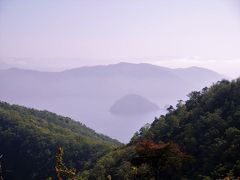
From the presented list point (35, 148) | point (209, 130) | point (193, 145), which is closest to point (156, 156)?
point (193, 145)

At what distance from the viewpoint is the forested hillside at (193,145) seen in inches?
495

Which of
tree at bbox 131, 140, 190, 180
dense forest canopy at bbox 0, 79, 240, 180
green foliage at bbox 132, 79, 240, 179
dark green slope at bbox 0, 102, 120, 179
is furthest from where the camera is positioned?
dark green slope at bbox 0, 102, 120, 179

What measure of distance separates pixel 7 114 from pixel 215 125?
113 ft

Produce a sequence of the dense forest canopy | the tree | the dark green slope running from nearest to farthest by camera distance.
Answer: the tree < the dense forest canopy < the dark green slope

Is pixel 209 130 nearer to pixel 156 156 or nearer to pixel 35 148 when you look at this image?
pixel 156 156

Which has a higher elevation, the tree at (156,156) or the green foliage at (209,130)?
the green foliage at (209,130)

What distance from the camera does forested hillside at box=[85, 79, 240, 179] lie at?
1257 centimetres

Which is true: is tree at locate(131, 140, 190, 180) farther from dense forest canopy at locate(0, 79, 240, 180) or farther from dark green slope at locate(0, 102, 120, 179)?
dark green slope at locate(0, 102, 120, 179)

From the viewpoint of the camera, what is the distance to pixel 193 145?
734 inches

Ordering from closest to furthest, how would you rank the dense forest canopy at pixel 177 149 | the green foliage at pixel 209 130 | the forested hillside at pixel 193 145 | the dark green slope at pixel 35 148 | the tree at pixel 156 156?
the tree at pixel 156 156 → the forested hillside at pixel 193 145 → the dense forest canopy at pixel 177 149 → the green foliage at pixel 209 130 → the dark green slope at pixel 35 148

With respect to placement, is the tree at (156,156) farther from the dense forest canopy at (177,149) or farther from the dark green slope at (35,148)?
the dark green slope at (35,148)

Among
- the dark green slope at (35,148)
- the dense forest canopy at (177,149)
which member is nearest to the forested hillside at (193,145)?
the dense forest canopy at (177,149)

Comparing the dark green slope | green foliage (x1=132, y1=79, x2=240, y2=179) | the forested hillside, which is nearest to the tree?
the forested hillside

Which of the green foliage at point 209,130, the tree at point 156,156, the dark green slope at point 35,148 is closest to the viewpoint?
the tree at point 156,156
